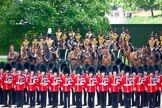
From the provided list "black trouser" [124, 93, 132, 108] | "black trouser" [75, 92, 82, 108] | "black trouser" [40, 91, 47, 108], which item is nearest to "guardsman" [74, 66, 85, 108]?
"black trouser" [75, 92, 82, 108]

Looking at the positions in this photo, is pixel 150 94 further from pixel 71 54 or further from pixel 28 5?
pixel 28 5

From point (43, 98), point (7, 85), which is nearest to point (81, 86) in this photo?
point (43, 98)

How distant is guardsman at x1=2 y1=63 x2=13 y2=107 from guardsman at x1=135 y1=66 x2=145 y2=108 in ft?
13.0

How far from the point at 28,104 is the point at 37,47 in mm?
5535

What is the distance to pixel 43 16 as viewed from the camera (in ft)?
99.7

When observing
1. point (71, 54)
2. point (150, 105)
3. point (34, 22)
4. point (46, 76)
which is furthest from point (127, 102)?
point (34, 22)

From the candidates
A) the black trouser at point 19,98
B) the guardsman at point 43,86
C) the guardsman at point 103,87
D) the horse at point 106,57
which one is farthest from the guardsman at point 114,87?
the horse at point 106,57

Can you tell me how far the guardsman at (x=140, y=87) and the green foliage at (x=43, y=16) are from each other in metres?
11.3

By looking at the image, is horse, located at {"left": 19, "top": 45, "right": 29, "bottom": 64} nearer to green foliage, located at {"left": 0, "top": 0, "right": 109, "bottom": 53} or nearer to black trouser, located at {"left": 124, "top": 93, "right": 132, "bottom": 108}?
green foliage, located at {"left": 0, "top": 0, "right": 109, "bottom": 53}

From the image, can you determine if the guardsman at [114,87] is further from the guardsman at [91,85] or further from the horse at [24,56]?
the horse at [24,56]

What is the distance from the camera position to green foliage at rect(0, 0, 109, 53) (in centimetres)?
3012

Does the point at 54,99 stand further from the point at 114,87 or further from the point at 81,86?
the point at 114,87

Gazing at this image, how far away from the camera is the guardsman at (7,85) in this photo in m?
19.8

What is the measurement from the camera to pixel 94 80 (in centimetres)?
1916
